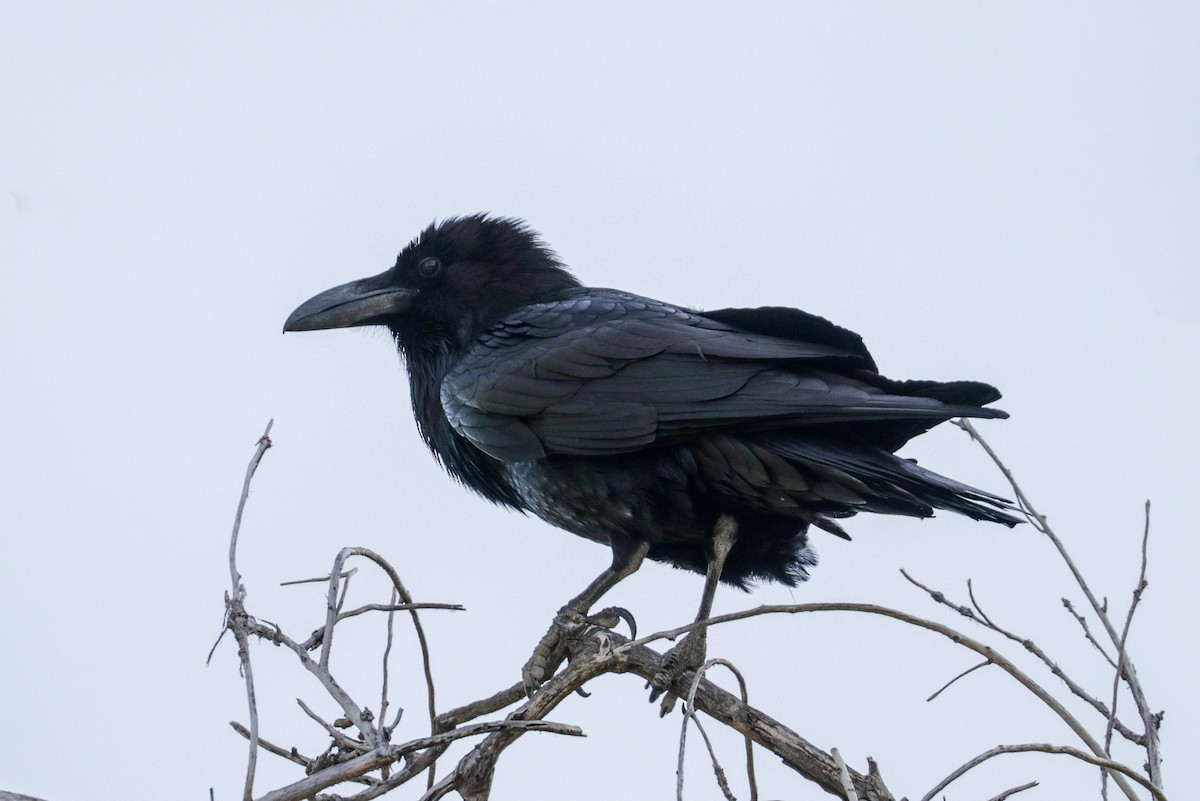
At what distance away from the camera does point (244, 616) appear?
2873mm

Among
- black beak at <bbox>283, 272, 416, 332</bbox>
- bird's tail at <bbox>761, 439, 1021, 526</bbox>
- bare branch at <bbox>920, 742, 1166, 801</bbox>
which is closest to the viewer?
bare branch at <bbox>920, 742, 1166, 801</bbox>

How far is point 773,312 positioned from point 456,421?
3.93 ft

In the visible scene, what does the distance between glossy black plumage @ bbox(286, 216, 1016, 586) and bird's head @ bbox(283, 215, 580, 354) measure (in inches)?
2.5

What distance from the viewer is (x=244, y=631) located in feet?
9.35

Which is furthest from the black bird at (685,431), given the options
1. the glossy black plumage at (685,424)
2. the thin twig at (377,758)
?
the thin twig at (377,758)

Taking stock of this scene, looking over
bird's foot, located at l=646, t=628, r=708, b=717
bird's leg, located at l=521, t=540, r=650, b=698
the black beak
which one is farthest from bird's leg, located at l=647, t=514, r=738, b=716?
the black beak

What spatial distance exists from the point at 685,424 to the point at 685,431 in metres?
0.03

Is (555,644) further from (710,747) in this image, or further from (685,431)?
(710,747)

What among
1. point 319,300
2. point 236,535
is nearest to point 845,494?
point 236,535

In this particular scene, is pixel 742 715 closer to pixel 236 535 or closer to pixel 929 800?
pixel 929 800

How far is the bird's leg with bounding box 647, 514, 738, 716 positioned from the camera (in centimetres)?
387

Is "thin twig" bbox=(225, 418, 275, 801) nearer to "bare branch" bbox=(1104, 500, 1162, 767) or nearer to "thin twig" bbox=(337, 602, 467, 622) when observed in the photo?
"thin twig" bbox=(337, 602, 467, 622)

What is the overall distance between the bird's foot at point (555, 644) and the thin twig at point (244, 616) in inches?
54.9

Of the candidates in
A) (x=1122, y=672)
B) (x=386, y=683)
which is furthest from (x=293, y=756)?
(x=1122, y=672)
